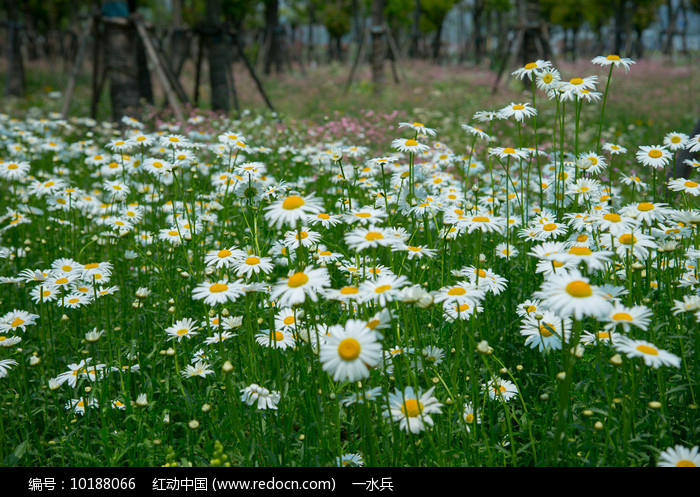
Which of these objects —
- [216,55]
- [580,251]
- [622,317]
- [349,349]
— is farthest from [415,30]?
[349,349]

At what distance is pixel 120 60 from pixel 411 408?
27.0 ft

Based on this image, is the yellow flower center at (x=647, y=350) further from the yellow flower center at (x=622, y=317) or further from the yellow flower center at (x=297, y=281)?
the yellow flower center at (x=297, y=281)

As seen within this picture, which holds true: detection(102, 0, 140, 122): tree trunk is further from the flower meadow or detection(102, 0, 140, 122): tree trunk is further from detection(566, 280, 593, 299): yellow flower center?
detection(566, 280, 593, 299): yellow flower center

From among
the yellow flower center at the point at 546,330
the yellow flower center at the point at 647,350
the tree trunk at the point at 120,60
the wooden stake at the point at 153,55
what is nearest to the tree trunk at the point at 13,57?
the tree trunk at the point at 120,60

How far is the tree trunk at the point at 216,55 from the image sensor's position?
10.1m

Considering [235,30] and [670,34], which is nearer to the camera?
[235,30]

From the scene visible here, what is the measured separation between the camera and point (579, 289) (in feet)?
4.61

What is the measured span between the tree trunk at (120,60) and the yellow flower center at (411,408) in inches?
303

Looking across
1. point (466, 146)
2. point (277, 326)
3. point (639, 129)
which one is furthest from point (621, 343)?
point (639, 129)

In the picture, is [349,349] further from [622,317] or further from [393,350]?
[622,317]

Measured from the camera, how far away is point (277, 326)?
2.18m

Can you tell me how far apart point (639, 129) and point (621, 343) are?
871 centimetres

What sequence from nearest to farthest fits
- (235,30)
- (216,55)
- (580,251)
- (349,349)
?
(349,349) → (580,251) → (216,55) → (235,30)

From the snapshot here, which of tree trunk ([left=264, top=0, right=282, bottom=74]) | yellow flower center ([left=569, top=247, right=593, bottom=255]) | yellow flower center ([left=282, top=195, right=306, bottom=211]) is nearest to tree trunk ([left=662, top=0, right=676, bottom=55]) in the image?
tree trunk ([left=264, top=0, right=282, bottom=74])
